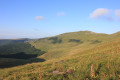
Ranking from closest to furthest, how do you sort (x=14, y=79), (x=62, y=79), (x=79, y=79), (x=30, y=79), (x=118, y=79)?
(x=118, y=79)
(x=79, y=79)
(x=62, y=79)
(x=30, y=79)
(x=14, y=79)

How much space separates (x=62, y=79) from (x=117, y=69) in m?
4.46

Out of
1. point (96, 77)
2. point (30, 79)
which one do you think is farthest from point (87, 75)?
point (30, 79)

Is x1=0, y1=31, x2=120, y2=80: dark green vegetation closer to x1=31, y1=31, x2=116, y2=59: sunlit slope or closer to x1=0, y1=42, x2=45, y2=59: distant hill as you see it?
x1=31, y1=31, x2=116, y2=59: sunlit slope

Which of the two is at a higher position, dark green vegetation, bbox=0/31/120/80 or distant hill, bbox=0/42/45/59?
dark green vegetation, bbox=0/31/120/80

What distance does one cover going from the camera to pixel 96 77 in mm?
7152

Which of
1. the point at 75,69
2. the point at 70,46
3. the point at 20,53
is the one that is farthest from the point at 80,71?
the point at 70,46

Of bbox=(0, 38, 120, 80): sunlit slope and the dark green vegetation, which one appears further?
the dark green vegetation

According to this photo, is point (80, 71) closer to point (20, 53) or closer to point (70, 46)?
point (20, 53)

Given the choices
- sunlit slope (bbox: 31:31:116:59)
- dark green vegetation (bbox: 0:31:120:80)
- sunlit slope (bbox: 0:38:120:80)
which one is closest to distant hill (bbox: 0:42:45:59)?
sunlit slope (bbox: 31:31:116:59)

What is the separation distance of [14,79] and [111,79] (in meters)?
7.70

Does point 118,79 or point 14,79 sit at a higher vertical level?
point 118,79

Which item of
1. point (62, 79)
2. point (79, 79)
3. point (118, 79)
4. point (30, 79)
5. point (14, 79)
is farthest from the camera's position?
point (14, 79)

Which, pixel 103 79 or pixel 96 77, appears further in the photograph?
pixel 96 77

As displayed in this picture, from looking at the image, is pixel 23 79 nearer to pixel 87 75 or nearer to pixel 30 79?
pixel 30 79
